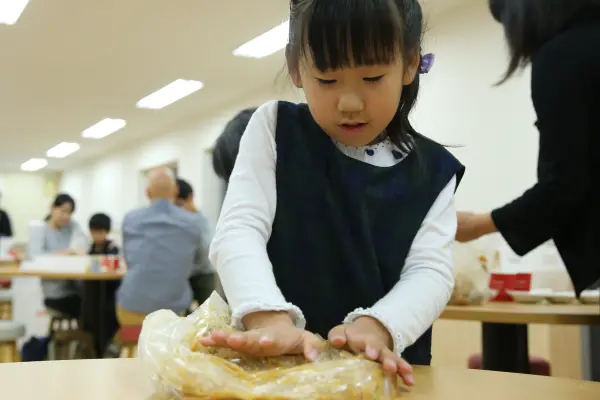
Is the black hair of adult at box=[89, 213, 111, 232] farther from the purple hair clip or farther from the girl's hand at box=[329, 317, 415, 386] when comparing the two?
A: the girl's hand at box=[329, 317, 415, 386]

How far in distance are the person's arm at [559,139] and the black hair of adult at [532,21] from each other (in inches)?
2.2

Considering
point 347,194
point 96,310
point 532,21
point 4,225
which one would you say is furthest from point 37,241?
point 347,194

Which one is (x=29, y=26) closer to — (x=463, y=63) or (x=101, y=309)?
(x=101, y=309)

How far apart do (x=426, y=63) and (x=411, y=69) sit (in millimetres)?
60

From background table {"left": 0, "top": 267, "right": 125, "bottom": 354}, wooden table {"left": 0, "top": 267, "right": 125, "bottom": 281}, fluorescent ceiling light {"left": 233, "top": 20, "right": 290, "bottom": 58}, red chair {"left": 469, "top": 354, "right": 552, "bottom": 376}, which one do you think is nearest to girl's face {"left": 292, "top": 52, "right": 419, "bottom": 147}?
red chair {"left": 469, "top": 354, "right": 552, "bottom": 376}

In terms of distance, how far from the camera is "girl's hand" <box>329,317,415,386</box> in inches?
21.5

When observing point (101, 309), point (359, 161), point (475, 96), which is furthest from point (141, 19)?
point (359, 161)

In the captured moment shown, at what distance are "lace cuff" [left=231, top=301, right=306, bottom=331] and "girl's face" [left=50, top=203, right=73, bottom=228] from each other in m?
4.90

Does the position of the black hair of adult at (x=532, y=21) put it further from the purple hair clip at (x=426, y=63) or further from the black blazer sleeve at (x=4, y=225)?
the black blazer sleeve at (x=4, y=225)

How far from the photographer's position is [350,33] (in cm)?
64

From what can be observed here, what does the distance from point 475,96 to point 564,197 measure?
9.12 feet

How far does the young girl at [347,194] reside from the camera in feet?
2.11

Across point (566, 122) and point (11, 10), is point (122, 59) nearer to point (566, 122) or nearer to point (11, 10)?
point (11, 10)

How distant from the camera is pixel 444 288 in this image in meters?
0.71
